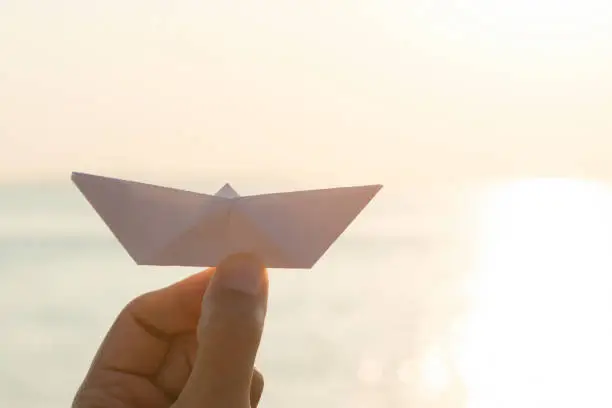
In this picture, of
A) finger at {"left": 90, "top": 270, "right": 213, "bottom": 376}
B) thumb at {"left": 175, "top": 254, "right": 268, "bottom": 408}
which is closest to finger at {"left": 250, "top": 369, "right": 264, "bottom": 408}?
finger at {"left": 90, "top": 270, "right": 213, "bottom": 376}

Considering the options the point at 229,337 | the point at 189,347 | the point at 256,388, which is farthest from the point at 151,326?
the point at 229,337

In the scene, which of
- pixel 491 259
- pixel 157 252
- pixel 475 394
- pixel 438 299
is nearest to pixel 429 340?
pixel 475 394

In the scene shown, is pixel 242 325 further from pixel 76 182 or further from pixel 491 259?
pixel 491 259

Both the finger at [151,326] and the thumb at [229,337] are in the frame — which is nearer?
the thumb at [229,337]

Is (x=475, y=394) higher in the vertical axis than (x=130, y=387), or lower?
higher

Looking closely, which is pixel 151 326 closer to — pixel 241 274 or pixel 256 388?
pixel 256 388

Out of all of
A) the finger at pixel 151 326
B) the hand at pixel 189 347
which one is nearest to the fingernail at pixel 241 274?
the hand at pixel 189 347

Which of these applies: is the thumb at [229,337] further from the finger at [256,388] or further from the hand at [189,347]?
the finger at [256,388]
